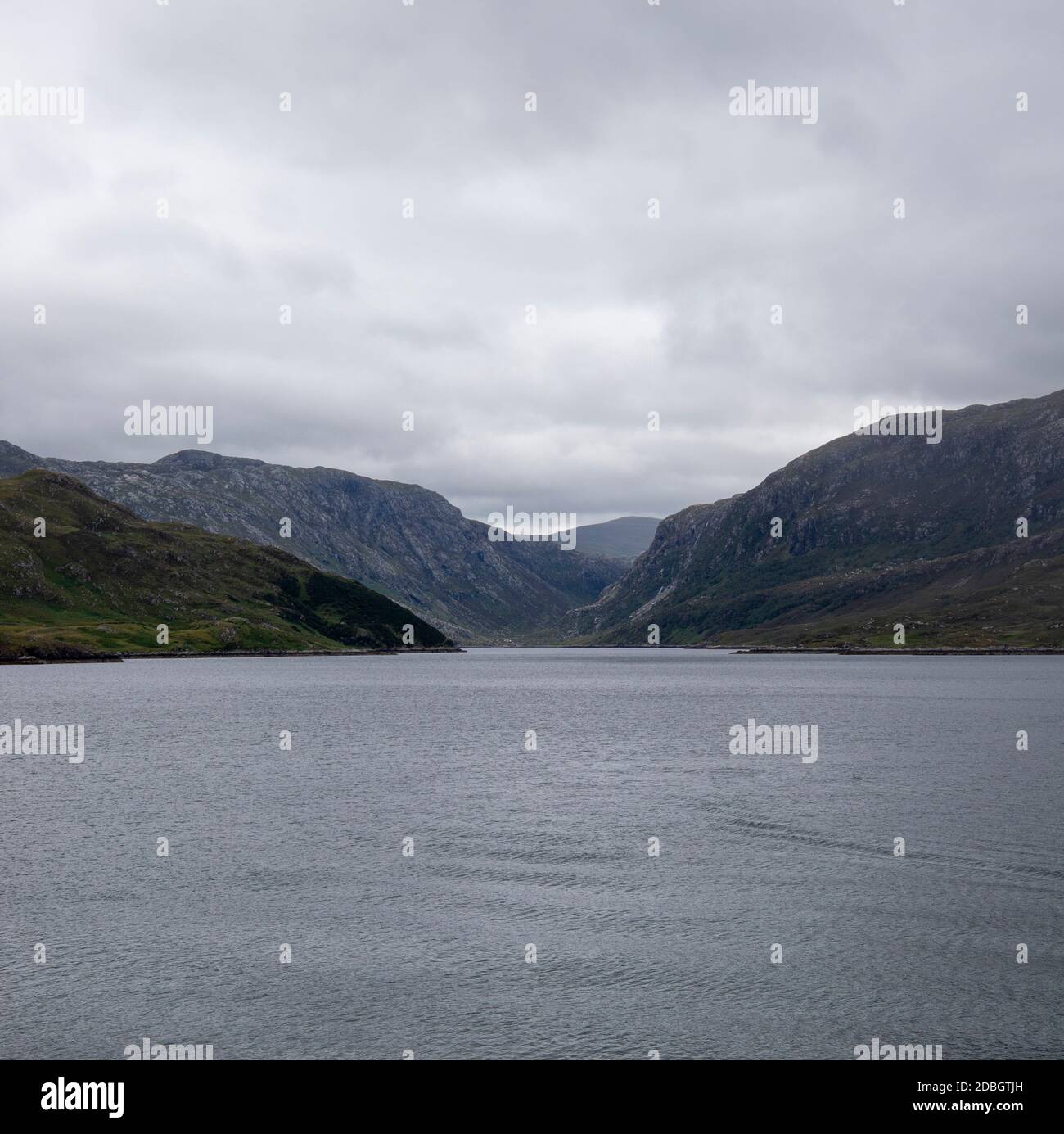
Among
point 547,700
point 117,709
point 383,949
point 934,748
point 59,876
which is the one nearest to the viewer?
point 383,949

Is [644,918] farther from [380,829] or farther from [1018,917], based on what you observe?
[380,829]

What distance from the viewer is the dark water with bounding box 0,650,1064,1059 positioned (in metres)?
32.7

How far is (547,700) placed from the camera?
186m

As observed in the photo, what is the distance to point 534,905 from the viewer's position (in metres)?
46.0

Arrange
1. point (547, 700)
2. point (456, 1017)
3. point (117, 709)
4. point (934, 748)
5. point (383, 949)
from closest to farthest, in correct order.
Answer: point (456, 1017) < point (383, 949) < point (934, 748) < point (117, 709) < point (547, 700)

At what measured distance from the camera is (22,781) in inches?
3238

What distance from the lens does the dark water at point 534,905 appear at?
32.7 meters

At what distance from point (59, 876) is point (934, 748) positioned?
278 feet

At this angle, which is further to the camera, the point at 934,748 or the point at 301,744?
the point at 301,744

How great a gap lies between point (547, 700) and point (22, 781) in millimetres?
113020

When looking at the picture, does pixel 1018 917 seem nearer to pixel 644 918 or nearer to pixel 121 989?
pixel 644 918

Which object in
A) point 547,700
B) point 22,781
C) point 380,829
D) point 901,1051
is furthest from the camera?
point 547,700
